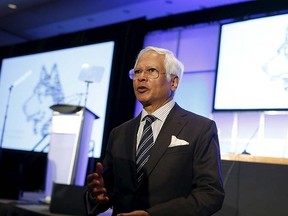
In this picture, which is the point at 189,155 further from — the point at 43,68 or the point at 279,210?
the point at 43,68

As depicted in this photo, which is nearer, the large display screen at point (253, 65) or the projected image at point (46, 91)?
the large display screen at point (253, 65)

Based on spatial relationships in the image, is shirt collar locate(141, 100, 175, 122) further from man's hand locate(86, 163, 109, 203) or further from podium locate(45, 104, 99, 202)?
podium locate(45, 104, 99, 202)

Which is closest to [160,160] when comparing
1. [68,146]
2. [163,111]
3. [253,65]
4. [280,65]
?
[163,111]

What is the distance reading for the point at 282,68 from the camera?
364 centimetres

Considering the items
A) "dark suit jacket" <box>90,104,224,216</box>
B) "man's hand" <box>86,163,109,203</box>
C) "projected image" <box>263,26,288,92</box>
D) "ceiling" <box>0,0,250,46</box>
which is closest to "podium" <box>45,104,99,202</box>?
"projected image" <box>263,26,288,92</box>

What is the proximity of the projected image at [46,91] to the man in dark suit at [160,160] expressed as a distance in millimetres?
3402

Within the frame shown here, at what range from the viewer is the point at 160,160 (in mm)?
1575

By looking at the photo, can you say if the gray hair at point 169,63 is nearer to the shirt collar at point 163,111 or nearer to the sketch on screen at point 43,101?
the shirt collar at point 163,111

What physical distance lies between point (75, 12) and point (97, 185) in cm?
528

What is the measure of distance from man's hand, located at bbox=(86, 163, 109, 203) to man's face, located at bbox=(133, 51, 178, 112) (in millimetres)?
422

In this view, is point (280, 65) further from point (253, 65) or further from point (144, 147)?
point (144, 147)

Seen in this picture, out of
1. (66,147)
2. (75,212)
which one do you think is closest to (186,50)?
(66,147)

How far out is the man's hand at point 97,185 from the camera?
145 centimetres

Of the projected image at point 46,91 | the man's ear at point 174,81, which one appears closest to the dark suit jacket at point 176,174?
the man's ear at point 174,81
